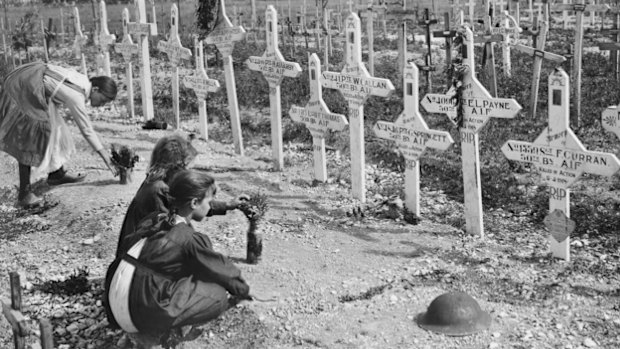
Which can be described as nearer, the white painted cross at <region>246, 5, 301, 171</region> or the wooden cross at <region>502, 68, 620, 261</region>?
the wooden cross at <region>502, 68, 620, 261</region>

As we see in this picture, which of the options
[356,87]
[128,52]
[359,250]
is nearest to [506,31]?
[128,52]

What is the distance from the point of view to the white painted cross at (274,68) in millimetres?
9000

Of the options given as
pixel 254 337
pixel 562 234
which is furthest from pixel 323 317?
pixel 562 234

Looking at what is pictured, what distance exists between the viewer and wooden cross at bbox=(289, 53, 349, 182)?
27.5 feet

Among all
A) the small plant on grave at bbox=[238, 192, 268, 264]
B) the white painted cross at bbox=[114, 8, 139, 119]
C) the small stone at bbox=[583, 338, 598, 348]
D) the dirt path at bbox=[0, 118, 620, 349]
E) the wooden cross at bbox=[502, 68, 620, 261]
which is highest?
the white painted cross at bbox=[114, 8, 139, 119]

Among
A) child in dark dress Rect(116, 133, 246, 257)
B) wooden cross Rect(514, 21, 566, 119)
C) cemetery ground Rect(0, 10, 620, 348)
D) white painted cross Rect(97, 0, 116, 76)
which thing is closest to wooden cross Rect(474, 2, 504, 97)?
wooden cross Rect(514, 21, 566, 119)

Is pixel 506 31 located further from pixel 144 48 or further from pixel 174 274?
pixel 174 274

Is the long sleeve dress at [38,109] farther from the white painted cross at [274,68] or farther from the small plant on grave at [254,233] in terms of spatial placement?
the small plant on grave at [254,233]

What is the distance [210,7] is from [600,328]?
7.87 m

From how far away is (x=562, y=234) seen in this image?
6.40 meters

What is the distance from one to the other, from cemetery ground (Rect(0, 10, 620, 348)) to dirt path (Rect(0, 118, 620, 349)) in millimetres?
14

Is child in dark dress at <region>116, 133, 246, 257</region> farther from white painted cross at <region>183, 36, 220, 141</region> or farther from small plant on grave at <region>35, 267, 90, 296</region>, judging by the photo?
white painted cross at <region>183, 36, 220, 141</region>

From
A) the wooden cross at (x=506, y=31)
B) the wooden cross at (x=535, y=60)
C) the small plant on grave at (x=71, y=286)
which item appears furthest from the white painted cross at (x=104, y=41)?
the small plant on grave at (x=71, y=286)

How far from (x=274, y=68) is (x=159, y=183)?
150 inches
